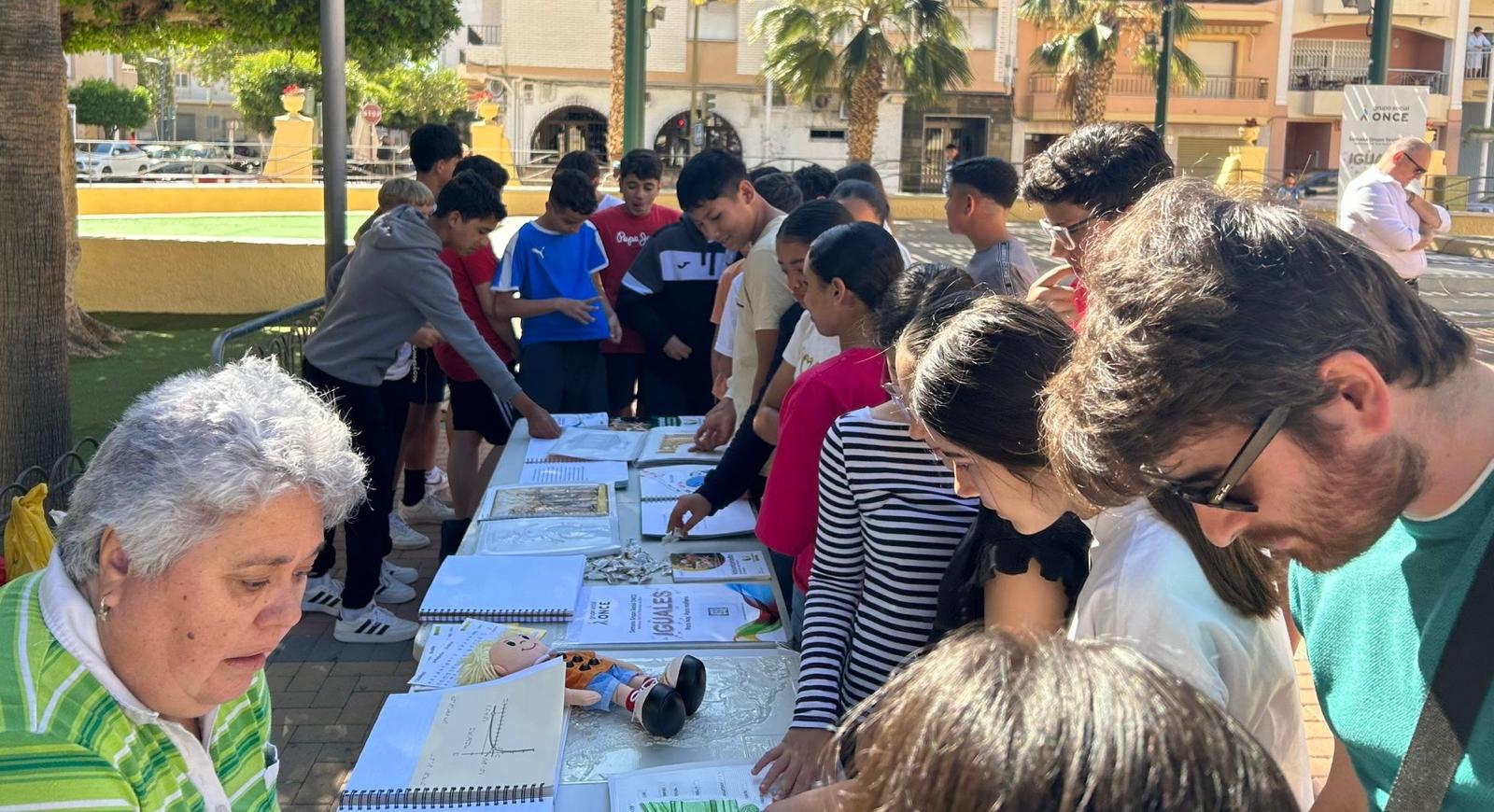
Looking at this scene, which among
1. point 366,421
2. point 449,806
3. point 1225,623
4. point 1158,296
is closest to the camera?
point 1158,296

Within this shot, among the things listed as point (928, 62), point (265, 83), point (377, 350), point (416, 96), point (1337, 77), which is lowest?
point (377, 350)

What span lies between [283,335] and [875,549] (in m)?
4.37

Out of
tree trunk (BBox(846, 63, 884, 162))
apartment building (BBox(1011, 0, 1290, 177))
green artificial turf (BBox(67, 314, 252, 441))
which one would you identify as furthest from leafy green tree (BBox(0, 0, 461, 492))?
apartment building (BBox(1011, 0, 1290, 177))

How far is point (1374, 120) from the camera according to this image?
11.1 m

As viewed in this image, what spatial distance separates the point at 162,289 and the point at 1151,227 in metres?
13.5

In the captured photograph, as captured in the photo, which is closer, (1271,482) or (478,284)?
(1271,482)

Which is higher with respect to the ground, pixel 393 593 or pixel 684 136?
pixel 684 136

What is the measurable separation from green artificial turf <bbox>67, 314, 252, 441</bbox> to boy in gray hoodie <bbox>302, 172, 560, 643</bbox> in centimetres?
342

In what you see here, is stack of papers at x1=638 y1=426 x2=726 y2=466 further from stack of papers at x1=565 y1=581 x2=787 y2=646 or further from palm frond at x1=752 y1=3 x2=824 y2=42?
palm frond at x1=752 y1=3 x2=824 y2=42

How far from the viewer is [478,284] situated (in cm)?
593

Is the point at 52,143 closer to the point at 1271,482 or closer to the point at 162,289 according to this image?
the point at 1271,482

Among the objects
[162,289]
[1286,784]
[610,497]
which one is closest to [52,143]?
[610,497]

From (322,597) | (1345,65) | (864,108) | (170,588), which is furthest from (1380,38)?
(1345,65)

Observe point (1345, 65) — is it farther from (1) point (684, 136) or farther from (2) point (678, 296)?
(2) point (678, 296)
